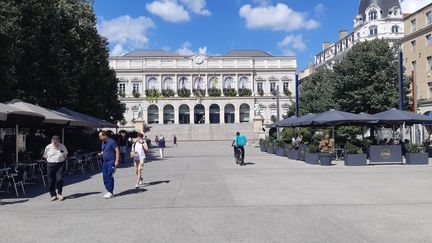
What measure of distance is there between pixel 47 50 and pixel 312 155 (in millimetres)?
13859

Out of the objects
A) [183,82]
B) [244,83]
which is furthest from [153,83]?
[244,83]

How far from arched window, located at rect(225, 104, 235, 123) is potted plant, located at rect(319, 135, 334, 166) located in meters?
73.5

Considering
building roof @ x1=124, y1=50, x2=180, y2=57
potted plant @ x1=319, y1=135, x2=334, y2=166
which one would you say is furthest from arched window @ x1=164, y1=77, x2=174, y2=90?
potted plant @ x1=319, y1=135, x2=334, y2=166

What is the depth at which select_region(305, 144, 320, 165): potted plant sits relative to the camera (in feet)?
71.4

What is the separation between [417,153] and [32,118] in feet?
54.1

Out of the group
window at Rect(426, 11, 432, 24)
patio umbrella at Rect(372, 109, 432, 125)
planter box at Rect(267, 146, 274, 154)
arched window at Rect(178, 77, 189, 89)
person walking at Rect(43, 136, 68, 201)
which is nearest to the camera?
person walking at Rect(43, 136, 68, 201)

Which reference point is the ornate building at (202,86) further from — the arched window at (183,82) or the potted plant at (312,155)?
the potted plant at (312,155)

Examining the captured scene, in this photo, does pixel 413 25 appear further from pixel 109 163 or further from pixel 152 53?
pixel 152 53

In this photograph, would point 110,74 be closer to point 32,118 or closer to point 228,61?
point 32,118

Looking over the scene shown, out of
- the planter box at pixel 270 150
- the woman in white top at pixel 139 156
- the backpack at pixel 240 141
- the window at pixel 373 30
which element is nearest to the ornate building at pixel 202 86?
the window at pixel 373 30

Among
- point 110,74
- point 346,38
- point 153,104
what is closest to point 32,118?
point 110,74

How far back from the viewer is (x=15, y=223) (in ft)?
26.9

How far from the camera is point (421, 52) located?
1977 inches

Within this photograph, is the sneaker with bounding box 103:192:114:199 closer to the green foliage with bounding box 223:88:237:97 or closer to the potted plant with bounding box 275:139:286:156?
the potted plant with bounding box 275:139:286:156
